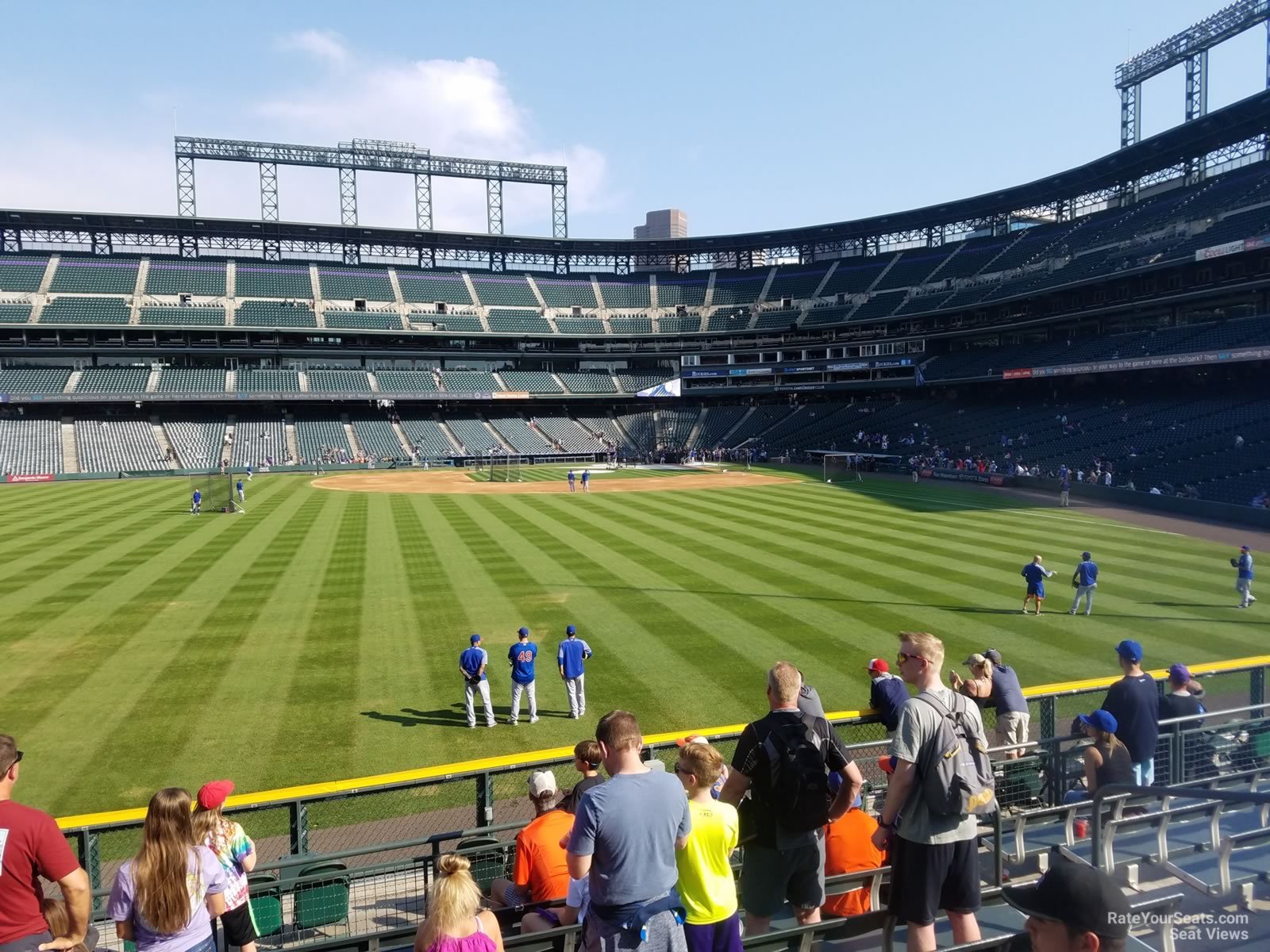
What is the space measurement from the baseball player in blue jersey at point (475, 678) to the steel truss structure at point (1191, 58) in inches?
2398

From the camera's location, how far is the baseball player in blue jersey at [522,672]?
12.7 meters

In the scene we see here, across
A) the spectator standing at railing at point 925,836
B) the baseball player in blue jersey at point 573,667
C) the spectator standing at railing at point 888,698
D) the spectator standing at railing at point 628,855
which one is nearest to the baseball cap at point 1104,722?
the spectator standing at railing at point 888,698

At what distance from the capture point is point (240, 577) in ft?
76.0

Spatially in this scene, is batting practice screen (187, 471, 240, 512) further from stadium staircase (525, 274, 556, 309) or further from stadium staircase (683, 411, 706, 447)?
stadium staircase (525, 274, 556, 309)

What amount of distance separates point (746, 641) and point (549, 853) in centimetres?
1153

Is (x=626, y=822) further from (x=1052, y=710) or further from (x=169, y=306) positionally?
(x=169, y=306)

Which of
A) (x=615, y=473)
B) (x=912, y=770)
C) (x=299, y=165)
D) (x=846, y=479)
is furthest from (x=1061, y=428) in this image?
(x=299, y=165)

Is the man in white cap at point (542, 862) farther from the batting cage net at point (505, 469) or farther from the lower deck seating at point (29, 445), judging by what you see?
the lower deck seating at point (29, 445)

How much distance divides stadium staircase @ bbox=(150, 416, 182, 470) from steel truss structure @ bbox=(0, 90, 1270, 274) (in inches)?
824

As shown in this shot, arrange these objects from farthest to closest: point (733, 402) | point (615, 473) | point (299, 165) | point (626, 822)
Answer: point (733, 402), point (299, 165), point (615, 473), point (626, 822)

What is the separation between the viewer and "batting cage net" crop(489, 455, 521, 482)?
54906 mm

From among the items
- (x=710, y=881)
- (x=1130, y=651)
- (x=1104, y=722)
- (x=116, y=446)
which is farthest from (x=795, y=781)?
(x=116, y=446)

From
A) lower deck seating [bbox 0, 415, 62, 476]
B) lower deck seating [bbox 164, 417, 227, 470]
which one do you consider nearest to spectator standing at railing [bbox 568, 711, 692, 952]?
lower deck seating [bbox 164, 417, 227, 470]

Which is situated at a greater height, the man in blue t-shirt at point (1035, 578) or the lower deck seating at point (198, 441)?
the lower deck seating at point (198, 441)
